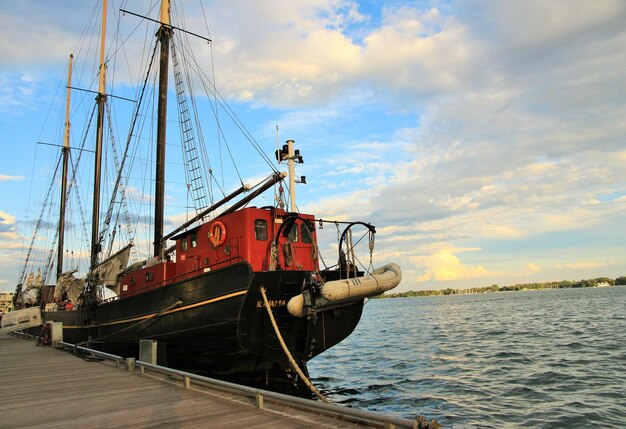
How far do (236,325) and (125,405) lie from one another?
393cm

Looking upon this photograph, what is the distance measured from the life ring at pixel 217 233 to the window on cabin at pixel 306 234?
2483 mm

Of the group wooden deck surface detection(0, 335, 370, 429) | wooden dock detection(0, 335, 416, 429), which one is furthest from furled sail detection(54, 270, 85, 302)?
wooden dock detection(0, 335, 416, 429)

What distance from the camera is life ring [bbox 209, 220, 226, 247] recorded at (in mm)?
12445

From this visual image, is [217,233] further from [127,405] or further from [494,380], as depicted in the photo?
[494,380]

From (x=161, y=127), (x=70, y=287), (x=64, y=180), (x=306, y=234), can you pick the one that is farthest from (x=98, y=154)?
(x=306, y=234)

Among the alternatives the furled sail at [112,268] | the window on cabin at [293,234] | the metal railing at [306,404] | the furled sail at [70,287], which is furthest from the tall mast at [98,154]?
the metal railing at [306,404]

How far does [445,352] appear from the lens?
21.0 m

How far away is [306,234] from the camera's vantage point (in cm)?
1354

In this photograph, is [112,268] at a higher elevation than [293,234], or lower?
lower

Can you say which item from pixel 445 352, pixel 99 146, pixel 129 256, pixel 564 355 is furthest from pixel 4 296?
pixel 564 355

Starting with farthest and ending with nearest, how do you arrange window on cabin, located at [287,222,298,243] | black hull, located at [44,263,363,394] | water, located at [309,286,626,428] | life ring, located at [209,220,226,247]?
window on cabin, located at [287,222,298,243]
life ring, located at [209,220,226,247]
black hull, located at [44,263,363,394]
water, located at [309,286,626,428]

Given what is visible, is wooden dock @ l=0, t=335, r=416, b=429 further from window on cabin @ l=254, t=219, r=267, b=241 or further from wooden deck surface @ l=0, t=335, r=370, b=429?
window on cabin @ l=254, t=219, r=267, b=241

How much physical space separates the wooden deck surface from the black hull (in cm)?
197

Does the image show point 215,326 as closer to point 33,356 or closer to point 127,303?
point 127,303
